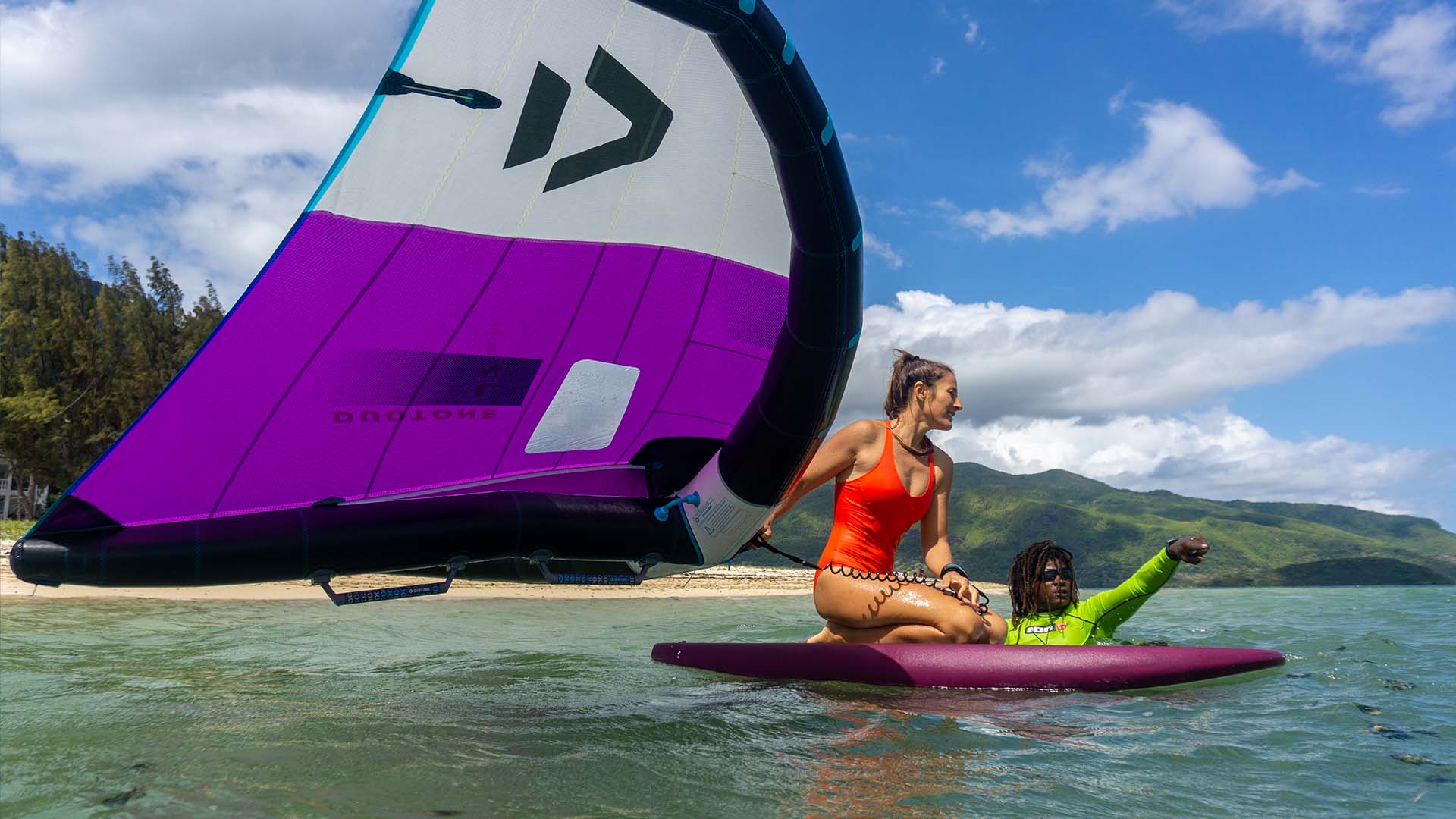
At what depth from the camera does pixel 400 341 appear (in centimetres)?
394

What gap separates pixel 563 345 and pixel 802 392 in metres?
1.21

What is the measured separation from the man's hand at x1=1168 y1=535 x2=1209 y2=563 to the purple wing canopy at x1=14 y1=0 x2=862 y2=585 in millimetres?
2332

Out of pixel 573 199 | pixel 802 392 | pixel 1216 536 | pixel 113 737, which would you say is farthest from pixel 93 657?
pixel 1216 536

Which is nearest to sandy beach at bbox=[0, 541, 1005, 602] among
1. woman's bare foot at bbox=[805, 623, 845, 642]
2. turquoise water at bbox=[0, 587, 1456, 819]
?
turquoise water at bbox=[0, 587, 1456, 819]

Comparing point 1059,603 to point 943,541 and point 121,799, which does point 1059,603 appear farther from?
point 121,799

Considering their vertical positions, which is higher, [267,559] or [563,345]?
[563,345]

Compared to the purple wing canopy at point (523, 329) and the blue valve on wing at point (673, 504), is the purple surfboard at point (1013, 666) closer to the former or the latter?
the purple wing canopy at point (523, 329)

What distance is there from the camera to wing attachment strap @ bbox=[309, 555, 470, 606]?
393 centimetres

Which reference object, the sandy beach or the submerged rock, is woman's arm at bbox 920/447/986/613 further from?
the submerged rock

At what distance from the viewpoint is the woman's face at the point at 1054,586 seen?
5.78m

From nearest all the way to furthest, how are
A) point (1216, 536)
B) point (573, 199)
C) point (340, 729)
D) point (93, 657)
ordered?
point (340, 729) → point (573, 199) → point (93, 657) → point (1216, 536)

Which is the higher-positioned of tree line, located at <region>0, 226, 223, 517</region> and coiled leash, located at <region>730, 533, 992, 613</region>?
tree line, located at <region>0, 226, 223, 517</region>

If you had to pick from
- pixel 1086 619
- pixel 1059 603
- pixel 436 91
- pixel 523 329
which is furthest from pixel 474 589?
pixel 436 91

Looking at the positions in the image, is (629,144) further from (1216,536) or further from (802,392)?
(1216,536)
